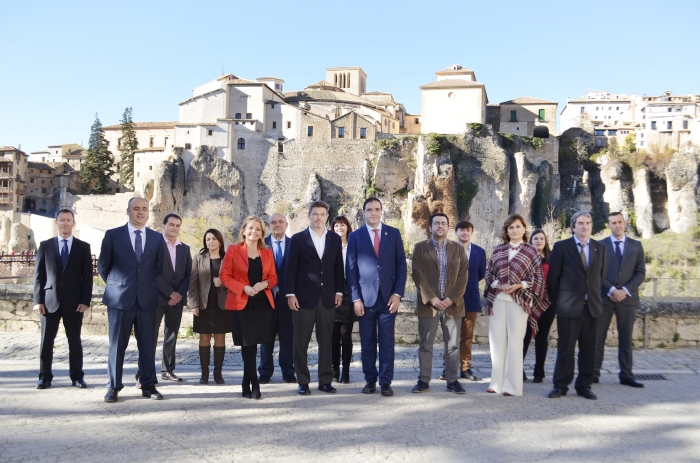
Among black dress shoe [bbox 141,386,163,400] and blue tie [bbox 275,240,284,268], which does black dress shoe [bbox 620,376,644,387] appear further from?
black dress shoe [bbox 141,386,163,400]

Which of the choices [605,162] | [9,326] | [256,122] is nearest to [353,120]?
[256,122]

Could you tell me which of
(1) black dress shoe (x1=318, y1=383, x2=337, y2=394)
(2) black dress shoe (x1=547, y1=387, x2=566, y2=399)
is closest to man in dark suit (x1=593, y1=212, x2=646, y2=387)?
(2) black dress shoe (x1=547, y1=387, x2=566, y2=399)

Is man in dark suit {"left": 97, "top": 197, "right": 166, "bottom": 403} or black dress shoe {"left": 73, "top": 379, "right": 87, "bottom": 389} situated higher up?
man in dark suit {"left": 97, "top": 197, "right": 166, "bottom": 403}

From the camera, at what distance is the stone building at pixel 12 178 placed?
54.2m

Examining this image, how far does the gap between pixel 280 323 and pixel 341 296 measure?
41.2 inches

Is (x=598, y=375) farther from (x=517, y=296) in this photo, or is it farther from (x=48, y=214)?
(x=48, y=214)

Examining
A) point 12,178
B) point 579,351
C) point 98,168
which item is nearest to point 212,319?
point 579,351

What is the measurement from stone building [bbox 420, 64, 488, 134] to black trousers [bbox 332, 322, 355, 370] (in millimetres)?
45607

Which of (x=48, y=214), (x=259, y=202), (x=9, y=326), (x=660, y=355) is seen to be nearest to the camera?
(x=660, y=355)

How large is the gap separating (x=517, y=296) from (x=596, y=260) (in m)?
0.89

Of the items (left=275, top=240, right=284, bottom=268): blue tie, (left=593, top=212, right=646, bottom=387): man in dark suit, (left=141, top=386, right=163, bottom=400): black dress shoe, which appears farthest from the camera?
(left=275, top=240, right=284, bottom=268): blue tie

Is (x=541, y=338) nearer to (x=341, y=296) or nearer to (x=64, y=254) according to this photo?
(x=341, y=296)

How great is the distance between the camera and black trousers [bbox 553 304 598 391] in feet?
18.1

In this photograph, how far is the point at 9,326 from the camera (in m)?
9.06
